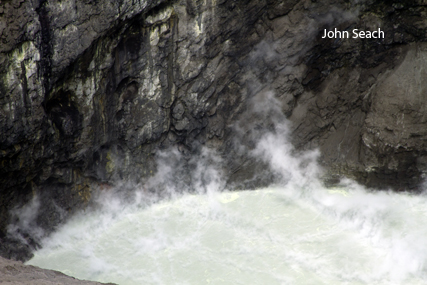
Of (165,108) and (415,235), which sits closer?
(415,235)

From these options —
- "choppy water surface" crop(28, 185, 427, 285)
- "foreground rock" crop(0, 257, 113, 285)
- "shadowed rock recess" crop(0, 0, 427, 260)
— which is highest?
"shadowed rock recess" crop(0, 0, 427, 260)

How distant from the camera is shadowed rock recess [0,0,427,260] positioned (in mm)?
10086

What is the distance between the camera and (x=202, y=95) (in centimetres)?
1185

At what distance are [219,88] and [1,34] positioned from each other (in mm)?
4944

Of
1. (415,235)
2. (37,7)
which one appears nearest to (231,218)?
(415,235)

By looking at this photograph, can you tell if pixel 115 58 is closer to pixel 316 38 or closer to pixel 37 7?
pixel 37 7

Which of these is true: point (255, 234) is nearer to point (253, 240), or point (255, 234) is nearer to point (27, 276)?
point (253, 240)

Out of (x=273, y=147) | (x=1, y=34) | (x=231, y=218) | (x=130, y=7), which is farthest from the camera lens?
(x=273, y=147)

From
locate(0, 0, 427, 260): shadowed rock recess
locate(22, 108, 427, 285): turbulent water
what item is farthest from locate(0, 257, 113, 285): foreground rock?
locate(0, 0, 427, 260): shadowed rock recess

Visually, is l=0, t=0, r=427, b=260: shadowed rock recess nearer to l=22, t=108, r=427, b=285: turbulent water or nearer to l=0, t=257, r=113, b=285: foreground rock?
l=22, t=108, r=427, b=285: turbulent water

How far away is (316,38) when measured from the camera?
12000mm

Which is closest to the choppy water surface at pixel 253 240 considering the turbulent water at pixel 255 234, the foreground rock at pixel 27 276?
the turbulent water at pixel 255 234

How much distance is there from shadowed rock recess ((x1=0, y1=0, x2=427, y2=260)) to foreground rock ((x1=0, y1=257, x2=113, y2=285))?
1979 mm

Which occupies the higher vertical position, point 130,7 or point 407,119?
point 130,7
